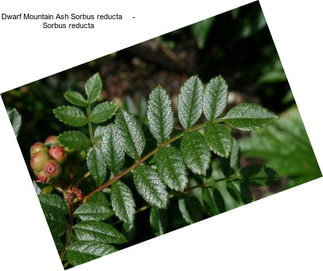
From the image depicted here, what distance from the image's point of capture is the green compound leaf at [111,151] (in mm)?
1278

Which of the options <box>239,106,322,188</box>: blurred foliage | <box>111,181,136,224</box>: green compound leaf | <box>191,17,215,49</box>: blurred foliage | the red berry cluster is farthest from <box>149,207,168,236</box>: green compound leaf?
<box>191,17,215,49</box>: blurred foliage

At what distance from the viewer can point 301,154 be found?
2.57m

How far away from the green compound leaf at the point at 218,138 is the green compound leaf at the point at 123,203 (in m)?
0.31

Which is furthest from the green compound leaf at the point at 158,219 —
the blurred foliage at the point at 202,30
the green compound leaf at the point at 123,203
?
the blurred foliage at the point at 202,30

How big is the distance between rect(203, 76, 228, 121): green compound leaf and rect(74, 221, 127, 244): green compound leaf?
0.47 m

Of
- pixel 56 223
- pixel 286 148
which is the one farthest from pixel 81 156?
pixel 286 148

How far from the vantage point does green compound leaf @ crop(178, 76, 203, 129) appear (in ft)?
3.90

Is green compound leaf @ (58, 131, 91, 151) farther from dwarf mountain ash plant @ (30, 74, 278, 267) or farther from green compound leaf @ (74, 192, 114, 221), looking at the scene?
green compound leaf @ (74, 192, 114, 221)

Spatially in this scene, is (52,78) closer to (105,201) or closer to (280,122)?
(105,201)

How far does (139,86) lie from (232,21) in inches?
43.5

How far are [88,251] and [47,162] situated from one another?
15.2 inches

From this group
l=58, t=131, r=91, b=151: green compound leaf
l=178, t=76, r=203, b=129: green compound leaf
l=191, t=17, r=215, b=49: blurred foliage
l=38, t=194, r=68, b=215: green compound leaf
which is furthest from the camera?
l=191, t=17, r=215, b=49: blurred foliage

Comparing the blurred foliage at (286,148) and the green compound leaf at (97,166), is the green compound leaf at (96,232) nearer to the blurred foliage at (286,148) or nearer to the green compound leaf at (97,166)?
the green compound leaf at (97,166)

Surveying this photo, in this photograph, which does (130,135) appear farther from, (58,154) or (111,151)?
(58,154)
